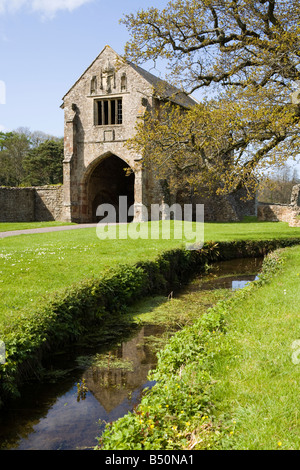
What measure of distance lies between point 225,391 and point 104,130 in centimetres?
2519

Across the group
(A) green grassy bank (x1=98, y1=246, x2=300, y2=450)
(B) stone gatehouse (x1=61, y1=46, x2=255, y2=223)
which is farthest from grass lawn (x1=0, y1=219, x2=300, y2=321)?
(B) stone gatehouse (x1=61, y1=46, x2=255, y2=223)

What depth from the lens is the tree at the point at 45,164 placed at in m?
44.7

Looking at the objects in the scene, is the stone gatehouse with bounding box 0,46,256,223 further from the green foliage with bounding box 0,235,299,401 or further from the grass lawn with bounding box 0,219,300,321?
the green foliage with bounding box 0,235,299,401

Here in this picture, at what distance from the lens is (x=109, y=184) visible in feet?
105

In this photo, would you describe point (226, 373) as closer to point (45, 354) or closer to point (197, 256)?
point (45, 354)

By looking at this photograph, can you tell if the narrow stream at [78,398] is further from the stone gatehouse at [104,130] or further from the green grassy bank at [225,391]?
the stone gatehouse at [104,130]

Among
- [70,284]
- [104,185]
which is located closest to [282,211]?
[104,185]

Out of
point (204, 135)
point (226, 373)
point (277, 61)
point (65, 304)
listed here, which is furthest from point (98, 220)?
point (226, 373)

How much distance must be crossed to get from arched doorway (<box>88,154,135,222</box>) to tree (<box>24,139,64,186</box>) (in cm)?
1351

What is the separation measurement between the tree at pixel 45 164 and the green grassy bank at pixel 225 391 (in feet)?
136

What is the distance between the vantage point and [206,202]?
2923 centimetres

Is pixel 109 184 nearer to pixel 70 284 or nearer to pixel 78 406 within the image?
pixel 70 284

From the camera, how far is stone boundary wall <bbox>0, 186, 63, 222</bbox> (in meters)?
28.3

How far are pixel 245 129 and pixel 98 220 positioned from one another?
1911cm
